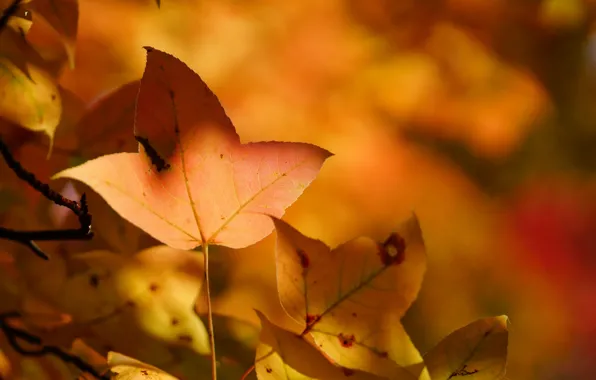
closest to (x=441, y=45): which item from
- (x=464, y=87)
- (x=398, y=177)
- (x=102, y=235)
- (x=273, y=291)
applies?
(x=464, y=87)

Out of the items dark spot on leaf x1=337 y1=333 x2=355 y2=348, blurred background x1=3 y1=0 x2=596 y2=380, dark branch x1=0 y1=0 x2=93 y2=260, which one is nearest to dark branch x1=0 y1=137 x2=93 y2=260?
dark branch x1=0 y1=0 x2=93 y2=260

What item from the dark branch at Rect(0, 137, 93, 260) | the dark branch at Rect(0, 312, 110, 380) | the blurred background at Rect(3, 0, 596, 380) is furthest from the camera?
the blurred background at Rect(3, 0, 596, 380)

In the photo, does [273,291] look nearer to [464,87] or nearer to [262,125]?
[262,125]

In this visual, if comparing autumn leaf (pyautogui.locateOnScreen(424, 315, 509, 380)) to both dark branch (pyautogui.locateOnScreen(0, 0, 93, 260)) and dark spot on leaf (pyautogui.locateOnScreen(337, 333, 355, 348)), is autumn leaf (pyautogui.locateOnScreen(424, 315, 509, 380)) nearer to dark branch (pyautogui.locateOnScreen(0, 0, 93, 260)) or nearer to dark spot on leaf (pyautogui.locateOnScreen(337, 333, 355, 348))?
dark spot on leaf (pyautogui.locateOnScreen(337, 333, 355, 348))

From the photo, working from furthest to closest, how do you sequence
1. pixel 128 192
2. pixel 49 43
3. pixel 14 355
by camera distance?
pixel 49 43, pixel 14 355, pixel 128 192

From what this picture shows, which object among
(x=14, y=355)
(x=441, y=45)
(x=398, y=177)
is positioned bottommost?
(x=14, y=355)

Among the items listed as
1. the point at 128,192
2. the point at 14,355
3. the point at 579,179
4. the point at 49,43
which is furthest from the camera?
the point at 579,179

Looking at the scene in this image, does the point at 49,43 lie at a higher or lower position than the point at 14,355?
higher
